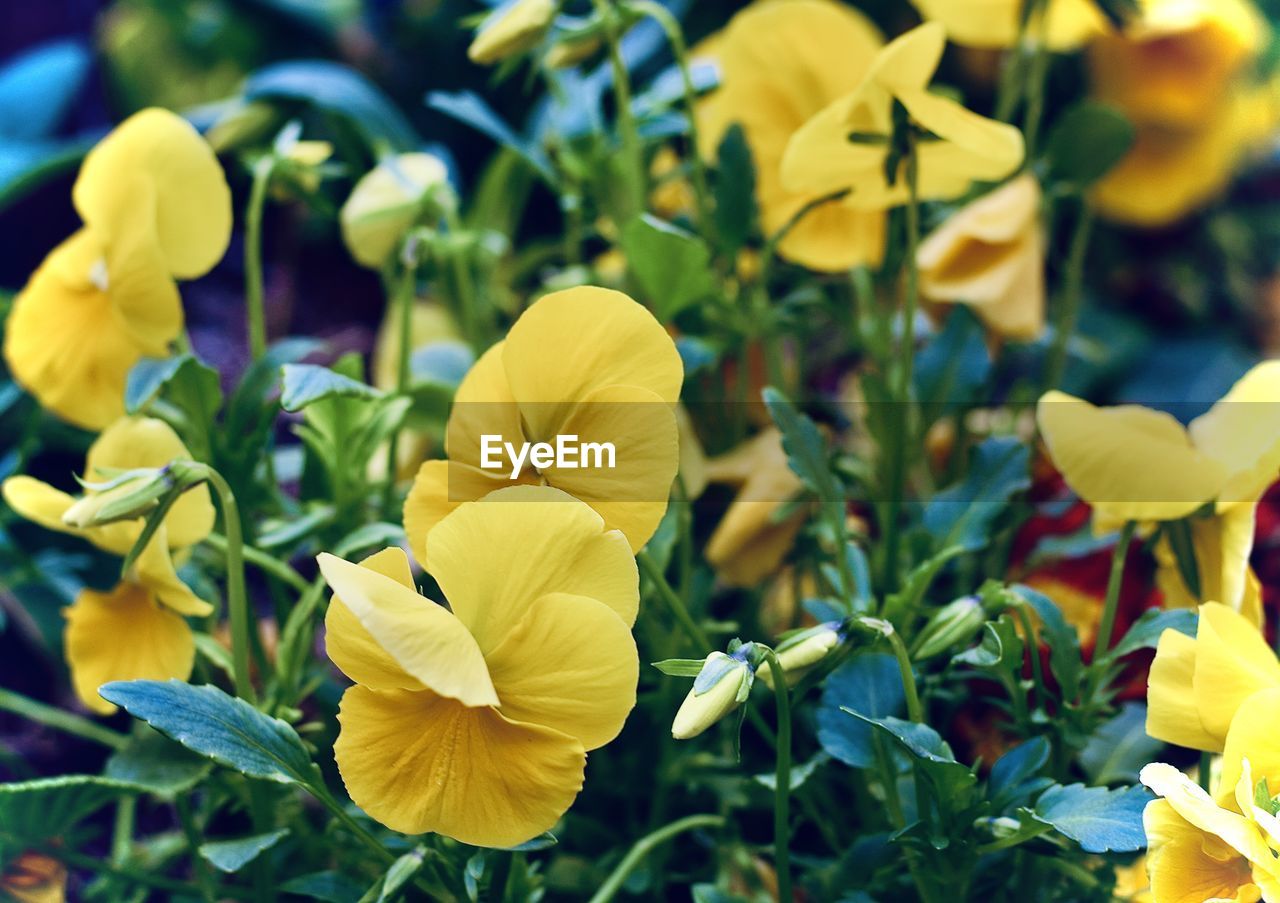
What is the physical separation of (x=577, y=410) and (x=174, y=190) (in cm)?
28

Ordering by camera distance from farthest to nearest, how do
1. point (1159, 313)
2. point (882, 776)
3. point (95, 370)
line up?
point (1159, 313) → point (95, 370) → point (882, 776)

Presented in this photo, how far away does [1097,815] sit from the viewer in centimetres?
44

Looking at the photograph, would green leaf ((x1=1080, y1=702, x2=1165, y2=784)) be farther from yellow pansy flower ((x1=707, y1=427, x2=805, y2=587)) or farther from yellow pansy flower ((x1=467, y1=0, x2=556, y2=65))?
yellow pansy flower ((x1=467, y1=0, x2=556, y2=65))

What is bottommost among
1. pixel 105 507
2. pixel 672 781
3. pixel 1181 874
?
pixel 672 781

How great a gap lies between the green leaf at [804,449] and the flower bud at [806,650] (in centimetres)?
12

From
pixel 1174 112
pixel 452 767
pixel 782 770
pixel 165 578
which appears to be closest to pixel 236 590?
pixel 165 578

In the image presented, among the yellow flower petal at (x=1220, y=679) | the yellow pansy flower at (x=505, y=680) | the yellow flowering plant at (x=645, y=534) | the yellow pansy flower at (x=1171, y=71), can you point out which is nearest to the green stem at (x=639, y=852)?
the yellow flowering plant at (x=645, y=534)

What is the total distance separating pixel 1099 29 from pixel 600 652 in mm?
651

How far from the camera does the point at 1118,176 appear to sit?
119cm

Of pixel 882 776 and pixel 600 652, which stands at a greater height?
pixel 600 652

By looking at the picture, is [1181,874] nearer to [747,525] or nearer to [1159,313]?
[747,525]

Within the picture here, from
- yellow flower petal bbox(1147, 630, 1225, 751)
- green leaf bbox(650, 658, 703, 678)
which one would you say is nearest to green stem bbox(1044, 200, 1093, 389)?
yellow flower petal bbox(1147, 630, 1225, 751)

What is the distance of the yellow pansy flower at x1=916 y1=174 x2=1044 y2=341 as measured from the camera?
0.70 meters

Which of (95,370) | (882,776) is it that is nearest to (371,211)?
(95,370)
